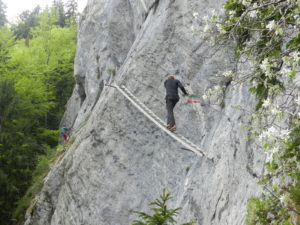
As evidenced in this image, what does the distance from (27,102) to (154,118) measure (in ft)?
50.5

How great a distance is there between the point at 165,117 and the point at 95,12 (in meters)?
14.4

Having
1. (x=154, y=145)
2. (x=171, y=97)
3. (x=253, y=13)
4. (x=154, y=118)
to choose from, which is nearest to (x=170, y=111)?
→ (x=171, y=97)

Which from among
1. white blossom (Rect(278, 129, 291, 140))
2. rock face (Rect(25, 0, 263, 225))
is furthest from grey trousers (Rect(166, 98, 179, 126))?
white blossom (Rect(278, 129, 291, 140))

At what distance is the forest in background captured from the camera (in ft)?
60.1

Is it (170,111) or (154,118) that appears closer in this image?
(170,111)

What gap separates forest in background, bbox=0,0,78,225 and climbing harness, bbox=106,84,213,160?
8.52 metres

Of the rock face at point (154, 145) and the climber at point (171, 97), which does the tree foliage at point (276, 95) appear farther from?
the climber at point (171, 97)

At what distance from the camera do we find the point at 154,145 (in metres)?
12.1

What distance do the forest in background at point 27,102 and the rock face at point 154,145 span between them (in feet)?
10.5

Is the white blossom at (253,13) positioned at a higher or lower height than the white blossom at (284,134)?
higher

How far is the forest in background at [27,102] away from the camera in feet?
60.1

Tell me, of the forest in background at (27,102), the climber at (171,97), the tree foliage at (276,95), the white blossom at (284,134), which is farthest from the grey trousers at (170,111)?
the forest in background at (27,102)

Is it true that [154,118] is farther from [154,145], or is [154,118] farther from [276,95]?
[276,95]

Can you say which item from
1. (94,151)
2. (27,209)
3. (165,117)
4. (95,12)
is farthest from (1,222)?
(95,12)
